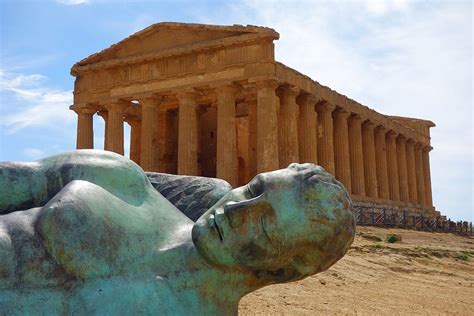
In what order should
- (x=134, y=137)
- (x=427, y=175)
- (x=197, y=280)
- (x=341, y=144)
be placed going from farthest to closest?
(x=427, y=175) < (x=134, y=137) < (x=341, y=144) < (x=197, y=280)

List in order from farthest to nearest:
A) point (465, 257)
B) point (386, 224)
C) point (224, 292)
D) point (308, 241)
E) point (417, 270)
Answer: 1. point (386, 224)
2. point (465, 257)
3. point (417, 270)
4. point (224, 292)
5. point (308, 241)

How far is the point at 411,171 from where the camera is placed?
4778 centimetres

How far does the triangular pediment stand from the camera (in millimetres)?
29781

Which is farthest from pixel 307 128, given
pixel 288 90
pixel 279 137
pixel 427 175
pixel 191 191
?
pixel 191 191

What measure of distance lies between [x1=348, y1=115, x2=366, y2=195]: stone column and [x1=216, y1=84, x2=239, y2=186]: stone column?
10.2m

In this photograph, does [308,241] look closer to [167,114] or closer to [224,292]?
[224,292]

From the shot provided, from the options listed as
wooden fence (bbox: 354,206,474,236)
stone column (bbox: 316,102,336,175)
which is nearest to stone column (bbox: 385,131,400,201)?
wooden fence (bbox: 354,206,474,236)

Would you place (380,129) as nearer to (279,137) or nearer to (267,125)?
(279,137)

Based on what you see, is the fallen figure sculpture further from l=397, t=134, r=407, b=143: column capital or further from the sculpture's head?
l=397, t=134, r=407, b=143: column capital

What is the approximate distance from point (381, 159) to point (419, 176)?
927 cm

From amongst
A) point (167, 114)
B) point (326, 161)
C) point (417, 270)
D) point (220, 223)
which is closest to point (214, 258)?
point (220, 223)

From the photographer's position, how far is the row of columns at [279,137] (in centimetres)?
2912

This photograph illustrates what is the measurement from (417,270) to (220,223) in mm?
14237

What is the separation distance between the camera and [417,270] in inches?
606
